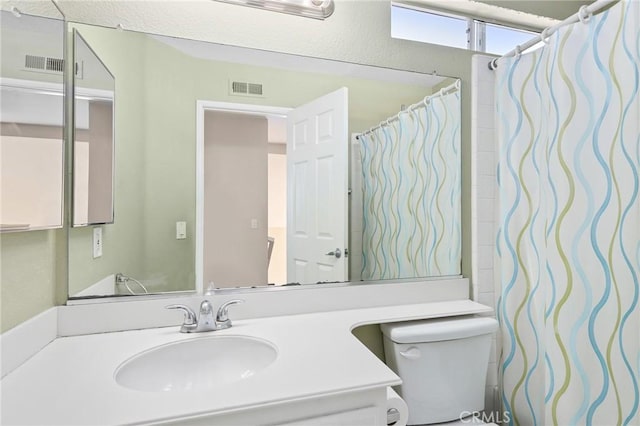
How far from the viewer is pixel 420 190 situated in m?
1.73

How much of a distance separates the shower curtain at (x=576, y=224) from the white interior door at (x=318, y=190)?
724 mm

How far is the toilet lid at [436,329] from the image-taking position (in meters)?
1.36

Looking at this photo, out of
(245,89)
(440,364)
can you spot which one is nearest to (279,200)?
(245,89)

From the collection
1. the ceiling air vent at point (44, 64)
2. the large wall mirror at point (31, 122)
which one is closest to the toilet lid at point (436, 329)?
the large wall mirror at point (31, 122)

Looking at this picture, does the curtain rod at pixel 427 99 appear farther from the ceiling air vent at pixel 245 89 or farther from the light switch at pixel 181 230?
the light switch at pixel 181 230

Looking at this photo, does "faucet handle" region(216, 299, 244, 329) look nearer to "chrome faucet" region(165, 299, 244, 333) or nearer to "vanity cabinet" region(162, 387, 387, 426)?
"chrome faucet" region(165, 299, 244, 333)

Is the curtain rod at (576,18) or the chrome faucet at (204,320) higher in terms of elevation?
the curtain rod at (576,18)

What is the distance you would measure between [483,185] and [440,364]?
81cm

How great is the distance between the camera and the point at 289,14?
1.42 meters

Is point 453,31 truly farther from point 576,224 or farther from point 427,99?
point 576,224

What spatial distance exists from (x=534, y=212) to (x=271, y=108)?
3.68ft

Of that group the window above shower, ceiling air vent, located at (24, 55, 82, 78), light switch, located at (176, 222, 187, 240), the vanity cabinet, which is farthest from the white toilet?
ceiling air vent, located at (24, 55, 82, 78)

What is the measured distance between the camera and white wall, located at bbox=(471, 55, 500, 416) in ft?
5.45

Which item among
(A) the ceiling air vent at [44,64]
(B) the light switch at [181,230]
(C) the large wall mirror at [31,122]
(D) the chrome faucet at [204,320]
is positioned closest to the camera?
(C) the large wall mirror at [31,122]
